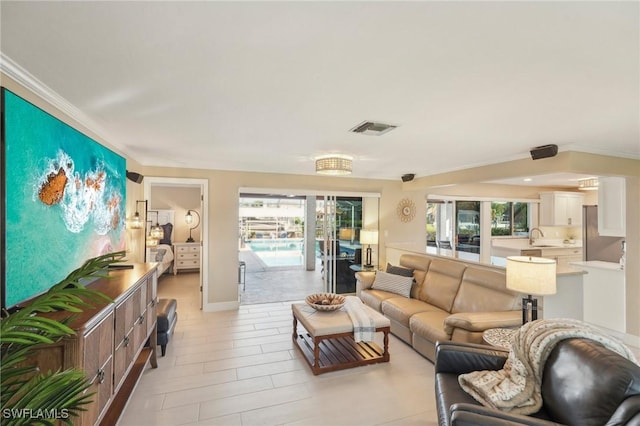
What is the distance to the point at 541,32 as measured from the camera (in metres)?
1.28

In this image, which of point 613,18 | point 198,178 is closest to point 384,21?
point 613,18

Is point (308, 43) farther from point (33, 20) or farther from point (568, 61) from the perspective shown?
point (568, 61)

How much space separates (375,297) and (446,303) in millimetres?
934

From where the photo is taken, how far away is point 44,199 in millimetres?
1849

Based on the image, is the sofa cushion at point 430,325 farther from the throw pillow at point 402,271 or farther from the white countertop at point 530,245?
the white countertop at point 530,245

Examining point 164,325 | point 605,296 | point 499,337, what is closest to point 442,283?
point 499,337

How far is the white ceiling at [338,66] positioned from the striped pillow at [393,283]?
2128 mm

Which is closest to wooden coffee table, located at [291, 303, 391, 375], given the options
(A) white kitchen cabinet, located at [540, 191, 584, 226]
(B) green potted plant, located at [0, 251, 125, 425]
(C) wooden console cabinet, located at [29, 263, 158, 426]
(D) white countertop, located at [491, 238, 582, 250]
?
(C) wooden console cabinet, located at [29, 263, 158, 426]

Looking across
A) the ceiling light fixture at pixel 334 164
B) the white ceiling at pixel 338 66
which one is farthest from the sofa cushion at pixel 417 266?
the white ceiling at pixel 338 66

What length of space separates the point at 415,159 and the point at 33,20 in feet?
13.0

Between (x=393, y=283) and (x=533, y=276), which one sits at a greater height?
(x=533, y=276)

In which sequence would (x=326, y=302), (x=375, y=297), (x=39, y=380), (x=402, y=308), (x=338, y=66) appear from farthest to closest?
(x=375, y=297) < (x=402, y=308) < (x=326, y=302) < (x=338, y=66) < (x=39, y=380)

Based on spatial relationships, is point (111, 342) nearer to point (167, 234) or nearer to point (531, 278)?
point (531, 278)

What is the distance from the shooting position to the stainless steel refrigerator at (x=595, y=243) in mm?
4430
